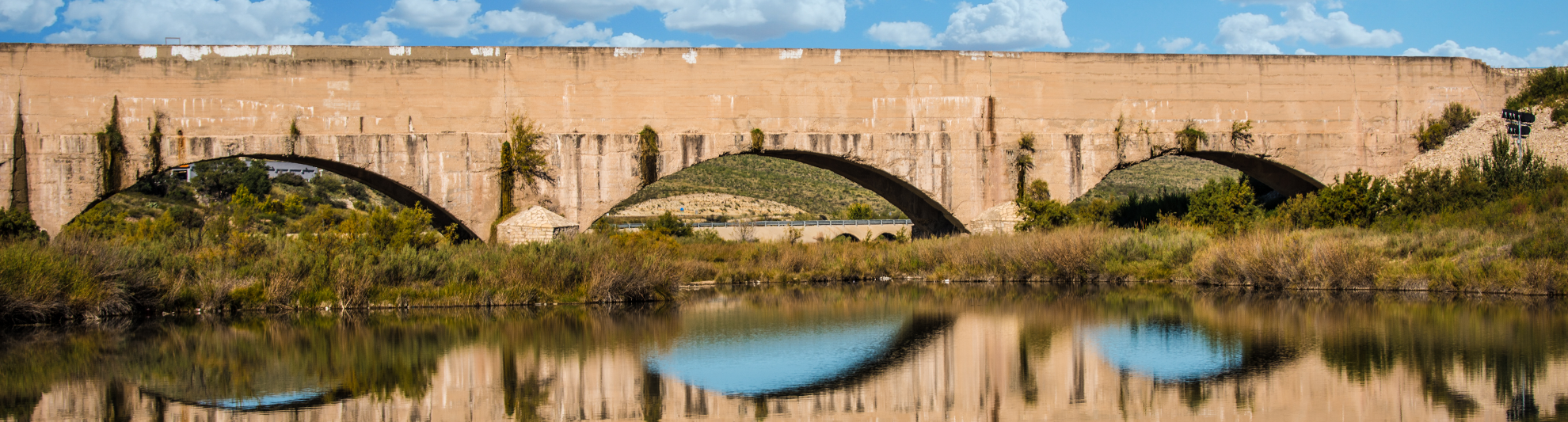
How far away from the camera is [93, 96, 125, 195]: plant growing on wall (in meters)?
22.0

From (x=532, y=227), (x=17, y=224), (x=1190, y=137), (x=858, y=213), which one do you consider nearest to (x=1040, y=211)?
(x=1190, y=137)

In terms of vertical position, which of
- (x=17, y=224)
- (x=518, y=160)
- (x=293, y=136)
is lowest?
(x=17, y=224)

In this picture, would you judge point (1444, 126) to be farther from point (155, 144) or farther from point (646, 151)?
point (155, 144)

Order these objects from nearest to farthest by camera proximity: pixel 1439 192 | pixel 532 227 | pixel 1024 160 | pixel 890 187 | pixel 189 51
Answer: pixel 189 51
pixel 532 227
pixel 1439 192
pixel 1024 160
pixel 890 187

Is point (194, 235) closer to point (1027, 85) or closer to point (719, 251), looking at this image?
point (719, 251)

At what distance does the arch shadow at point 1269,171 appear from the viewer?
2711 centimetres

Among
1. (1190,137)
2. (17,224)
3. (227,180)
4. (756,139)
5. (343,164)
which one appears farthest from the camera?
(227,180)

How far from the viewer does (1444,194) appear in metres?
23.7

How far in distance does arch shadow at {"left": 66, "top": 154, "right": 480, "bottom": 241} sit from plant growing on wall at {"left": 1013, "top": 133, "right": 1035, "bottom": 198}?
10.9 metres

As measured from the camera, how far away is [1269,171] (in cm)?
2842

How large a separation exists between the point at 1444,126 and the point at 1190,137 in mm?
5814

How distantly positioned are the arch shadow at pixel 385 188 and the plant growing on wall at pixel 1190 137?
14585mm

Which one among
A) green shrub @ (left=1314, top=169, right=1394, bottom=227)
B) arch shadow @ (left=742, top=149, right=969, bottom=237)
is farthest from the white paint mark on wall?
green shrub @ (left=1314, top=169, right=1394, bottom=227)

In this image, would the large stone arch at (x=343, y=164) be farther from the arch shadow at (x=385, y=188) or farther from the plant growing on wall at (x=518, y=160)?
the plant growing on wall at (x=518, y=160)
